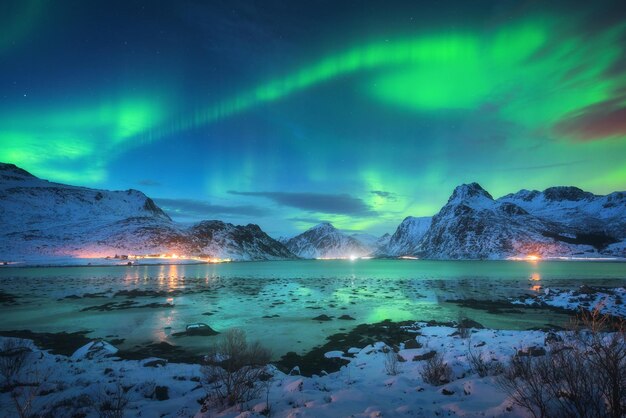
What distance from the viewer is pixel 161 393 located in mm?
11000

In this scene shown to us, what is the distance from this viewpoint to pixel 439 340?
60.7 ft

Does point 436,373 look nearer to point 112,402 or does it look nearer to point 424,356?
point 424,356

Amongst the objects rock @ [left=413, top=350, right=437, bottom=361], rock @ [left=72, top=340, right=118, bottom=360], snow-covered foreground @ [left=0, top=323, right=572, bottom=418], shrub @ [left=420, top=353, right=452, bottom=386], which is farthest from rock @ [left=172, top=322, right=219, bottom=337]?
shrub @ [left=420, top=353, right=452, bottom=386]

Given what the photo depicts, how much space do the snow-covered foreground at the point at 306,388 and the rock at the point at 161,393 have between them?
3cm

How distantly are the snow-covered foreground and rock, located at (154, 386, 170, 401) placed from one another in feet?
0.10

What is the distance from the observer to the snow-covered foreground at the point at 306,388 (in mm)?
8930

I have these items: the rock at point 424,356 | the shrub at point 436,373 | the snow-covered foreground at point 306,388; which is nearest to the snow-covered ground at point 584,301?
the snow-covered foreground at point 306,388

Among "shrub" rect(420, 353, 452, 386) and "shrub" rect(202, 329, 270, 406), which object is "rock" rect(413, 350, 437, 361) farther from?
"shrub" rect(202, 329, 270, 406)

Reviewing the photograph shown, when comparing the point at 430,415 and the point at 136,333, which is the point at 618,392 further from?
the point at 136,333

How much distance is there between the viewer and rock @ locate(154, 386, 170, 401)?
1083cm

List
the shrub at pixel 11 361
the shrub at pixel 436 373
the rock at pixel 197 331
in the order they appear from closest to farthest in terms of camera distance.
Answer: the shrub at pixel 436 373 < the shrub at pixel 11 361 < the rock at pixel 197 331

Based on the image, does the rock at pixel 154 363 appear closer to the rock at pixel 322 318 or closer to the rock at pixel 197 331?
the rock at pixel 197 331

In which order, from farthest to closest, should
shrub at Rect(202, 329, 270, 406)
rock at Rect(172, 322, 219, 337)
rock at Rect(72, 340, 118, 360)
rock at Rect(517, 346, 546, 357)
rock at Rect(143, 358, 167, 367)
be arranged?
rock at Rect(172, 322, 219, 337) → rock at Rect(72, 340, 118, 360) → rock at Rect(143, 358, 167, 367) → rock at Rect(517, 346, 546, 357) → shrub at Rect(202, 329, 270, 406)

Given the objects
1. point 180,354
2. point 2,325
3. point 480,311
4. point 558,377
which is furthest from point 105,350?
point 480,311
